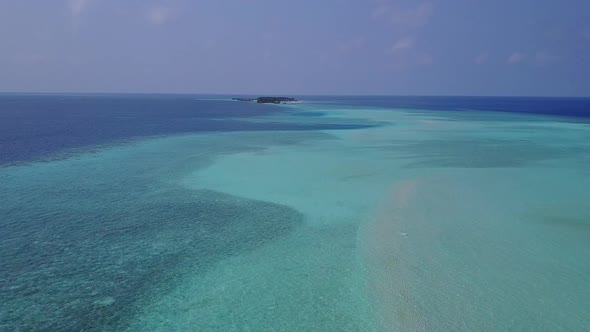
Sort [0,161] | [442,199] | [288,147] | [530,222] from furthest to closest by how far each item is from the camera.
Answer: [288,147] → [0,161] → [442,199] → [530,222]

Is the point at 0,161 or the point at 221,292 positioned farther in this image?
the point at 0,161

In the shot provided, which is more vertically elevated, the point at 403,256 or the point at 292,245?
the point at 403,256

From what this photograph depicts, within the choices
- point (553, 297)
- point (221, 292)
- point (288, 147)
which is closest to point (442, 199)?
point (553, 297)

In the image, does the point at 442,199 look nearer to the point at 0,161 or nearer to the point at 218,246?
the point at 218,246

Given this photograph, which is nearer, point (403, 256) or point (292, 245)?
point (403, 256)

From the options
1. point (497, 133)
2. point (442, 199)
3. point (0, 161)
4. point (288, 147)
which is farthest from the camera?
point (497, 133)

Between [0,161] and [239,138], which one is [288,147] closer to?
[239,138]
